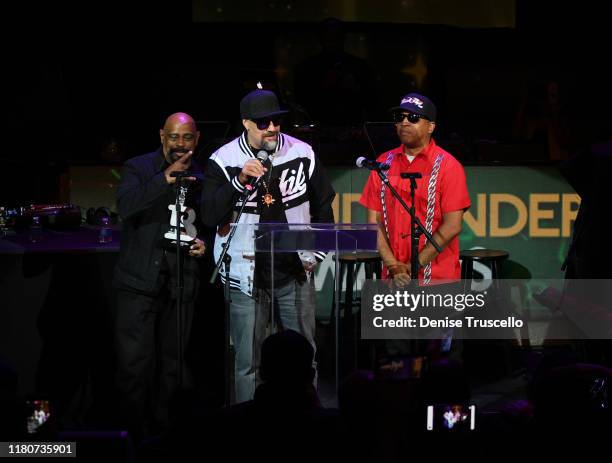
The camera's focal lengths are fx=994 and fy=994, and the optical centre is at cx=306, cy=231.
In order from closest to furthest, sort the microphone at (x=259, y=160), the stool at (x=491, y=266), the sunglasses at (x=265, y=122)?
the microphone at (x=259, y=160) → the sunglasses at (x=265, y=122) → the stool at (x=491, y=266)

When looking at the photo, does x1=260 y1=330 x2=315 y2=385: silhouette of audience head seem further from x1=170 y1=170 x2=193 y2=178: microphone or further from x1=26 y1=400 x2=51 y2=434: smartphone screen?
x1=170 y1=170 x2=193 y2=178: microphone

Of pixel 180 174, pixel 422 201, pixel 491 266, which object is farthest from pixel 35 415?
pixel 491 266

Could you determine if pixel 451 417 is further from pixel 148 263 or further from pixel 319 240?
pixel 148 263

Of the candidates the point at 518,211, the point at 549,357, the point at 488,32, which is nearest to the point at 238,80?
the point at 488,32

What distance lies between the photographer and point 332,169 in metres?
8.05

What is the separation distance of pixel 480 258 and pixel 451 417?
3.99 m

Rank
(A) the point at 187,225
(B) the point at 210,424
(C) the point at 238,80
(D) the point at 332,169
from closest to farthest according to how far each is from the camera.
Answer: (B) the point at 210,424 < (A) the point at 187,225 < (D) the point at 332,169 < (C) the point at 238,80

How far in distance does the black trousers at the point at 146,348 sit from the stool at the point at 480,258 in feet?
8.13

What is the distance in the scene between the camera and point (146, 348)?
580 cm

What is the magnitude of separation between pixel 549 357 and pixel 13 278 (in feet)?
10.7

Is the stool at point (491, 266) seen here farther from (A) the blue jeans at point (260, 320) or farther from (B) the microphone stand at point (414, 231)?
(A) the blue jeans at point (260, 320)

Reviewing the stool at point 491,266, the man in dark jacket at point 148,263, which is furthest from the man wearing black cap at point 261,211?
the stool at point 491,266

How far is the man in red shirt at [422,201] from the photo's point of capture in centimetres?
591

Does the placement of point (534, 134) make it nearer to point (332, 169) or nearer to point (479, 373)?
point (332, 169)
